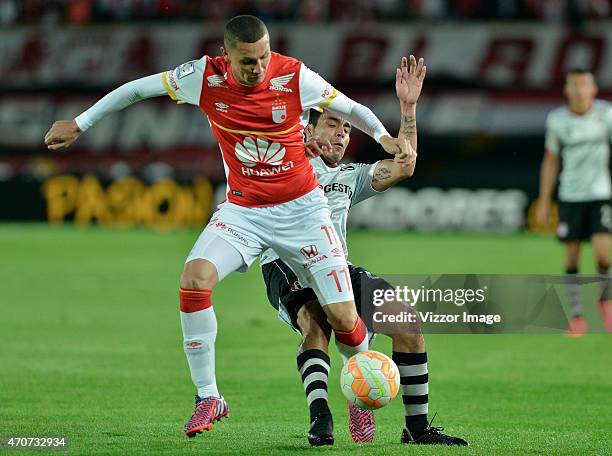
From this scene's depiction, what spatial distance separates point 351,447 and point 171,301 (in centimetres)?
791

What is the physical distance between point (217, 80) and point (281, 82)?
332 mm

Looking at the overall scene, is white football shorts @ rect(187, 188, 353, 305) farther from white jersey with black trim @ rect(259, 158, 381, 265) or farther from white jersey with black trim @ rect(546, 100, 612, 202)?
white jersey with black trim @ rect(546, 100, 612, 202)

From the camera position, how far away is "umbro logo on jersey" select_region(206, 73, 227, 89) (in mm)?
6711

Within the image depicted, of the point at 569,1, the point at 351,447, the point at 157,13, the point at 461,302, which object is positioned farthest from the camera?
the point at 157,13

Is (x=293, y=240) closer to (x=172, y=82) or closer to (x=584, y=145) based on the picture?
(x=172, y=82)

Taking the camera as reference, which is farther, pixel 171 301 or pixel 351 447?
pixel 171 301

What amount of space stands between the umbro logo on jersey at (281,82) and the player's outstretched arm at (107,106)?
22.1 inches

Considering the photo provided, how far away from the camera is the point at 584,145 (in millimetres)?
12719

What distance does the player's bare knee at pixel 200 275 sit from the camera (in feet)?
21.2

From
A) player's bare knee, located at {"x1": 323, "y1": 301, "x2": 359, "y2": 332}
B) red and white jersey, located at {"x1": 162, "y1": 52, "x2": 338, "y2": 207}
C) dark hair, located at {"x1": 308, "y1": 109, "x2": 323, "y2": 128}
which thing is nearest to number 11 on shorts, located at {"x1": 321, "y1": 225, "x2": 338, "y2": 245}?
red and white jersey, located at {"x1": 162, "y1": 52, "x2": 338, "y2": 207}

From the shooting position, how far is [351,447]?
6551 mm

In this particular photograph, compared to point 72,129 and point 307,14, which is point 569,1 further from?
point 72,129

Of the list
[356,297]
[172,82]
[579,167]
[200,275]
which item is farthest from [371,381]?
[579,167]

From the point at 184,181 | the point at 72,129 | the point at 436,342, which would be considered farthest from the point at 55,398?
the point at 184,181
